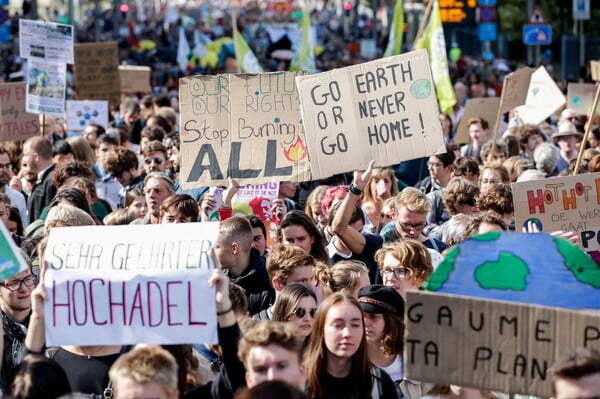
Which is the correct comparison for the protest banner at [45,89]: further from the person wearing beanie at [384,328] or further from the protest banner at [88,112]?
the person wearing beanie at [384,328]

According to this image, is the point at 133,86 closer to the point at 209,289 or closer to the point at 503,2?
the point at 209,289

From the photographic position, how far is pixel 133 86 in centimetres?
2114

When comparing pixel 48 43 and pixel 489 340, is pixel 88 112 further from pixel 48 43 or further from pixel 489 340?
pixel 489 340

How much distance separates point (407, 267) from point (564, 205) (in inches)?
64.8

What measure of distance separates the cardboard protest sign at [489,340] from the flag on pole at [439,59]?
1276cm

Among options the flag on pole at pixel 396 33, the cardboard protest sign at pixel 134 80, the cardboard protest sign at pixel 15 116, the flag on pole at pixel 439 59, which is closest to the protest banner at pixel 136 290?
the cardboard protest sign at pixel 15 116

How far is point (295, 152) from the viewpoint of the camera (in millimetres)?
8820

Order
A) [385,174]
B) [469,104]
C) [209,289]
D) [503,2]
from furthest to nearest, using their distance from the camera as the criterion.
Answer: [503,2] < [469,104] < [385,174] < [209,289]

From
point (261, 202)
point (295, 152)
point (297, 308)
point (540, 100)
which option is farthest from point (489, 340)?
point (540, 100)

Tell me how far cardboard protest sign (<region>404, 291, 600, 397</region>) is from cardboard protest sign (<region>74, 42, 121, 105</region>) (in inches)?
537

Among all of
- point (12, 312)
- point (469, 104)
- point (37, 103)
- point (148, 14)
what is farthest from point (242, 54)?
point (148, 14)

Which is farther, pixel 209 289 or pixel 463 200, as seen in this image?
pixel 463 200

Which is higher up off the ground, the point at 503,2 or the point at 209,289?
the point at 503,2

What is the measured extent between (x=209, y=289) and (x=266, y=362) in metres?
0.53
